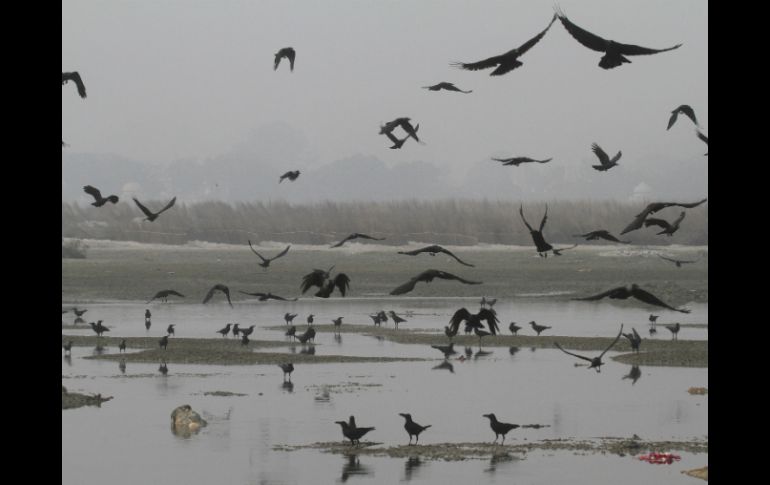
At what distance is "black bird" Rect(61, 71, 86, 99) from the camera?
55.6 feet

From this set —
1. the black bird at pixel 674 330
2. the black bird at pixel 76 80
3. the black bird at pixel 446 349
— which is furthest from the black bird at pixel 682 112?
the black bird at pixel 674 330

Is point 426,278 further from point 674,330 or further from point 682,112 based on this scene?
point 674,330

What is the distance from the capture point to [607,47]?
37.6ft

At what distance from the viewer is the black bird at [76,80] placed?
16938mm

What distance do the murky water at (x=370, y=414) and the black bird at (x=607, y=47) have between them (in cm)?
833

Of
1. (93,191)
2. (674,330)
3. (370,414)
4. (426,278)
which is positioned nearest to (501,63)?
(426,278)

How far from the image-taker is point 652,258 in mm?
68812

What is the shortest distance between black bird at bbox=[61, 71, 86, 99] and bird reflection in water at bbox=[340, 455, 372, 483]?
21.1 feet

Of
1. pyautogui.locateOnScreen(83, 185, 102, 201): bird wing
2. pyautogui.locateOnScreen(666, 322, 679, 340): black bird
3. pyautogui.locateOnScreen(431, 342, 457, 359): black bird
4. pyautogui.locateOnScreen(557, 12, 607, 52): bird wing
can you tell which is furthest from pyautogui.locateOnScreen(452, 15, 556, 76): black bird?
pyautogui.locateOnScreen(666, 322, 679, 340): black bird

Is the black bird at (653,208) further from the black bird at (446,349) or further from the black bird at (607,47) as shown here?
the black bird at (446,349)

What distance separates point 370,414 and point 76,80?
944 centimetres

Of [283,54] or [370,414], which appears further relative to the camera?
[370,414]
